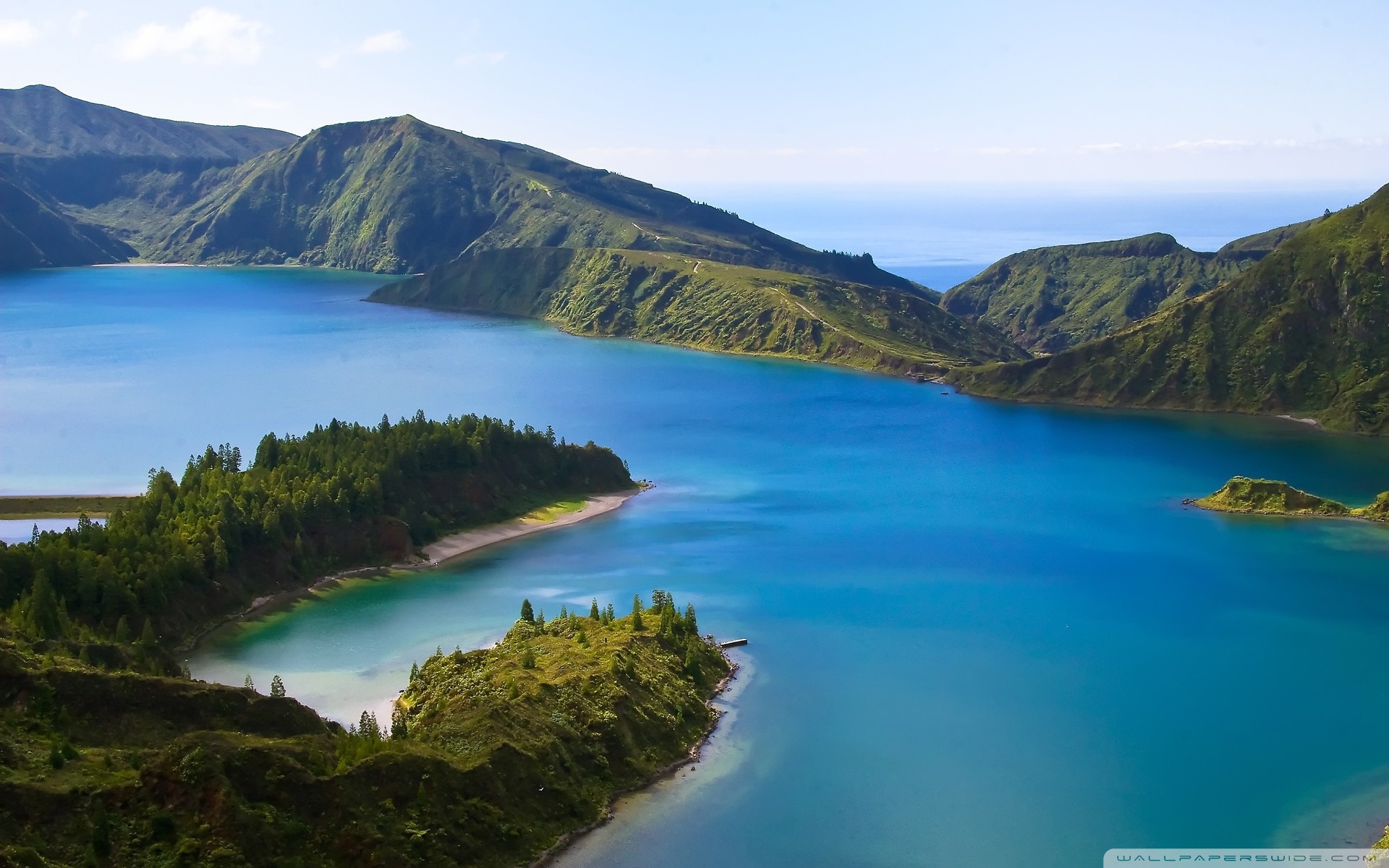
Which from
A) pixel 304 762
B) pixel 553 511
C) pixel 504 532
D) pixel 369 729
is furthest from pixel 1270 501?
pixel 304 762

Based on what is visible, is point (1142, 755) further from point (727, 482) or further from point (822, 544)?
point (727, 482)

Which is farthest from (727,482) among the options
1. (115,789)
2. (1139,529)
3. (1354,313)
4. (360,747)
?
(1354,313)

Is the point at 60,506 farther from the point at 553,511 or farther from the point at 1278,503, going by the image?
the point at 1278,503

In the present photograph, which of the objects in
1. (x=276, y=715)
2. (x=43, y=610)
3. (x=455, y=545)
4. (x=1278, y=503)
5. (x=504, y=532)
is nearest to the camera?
(x=276, y=715)

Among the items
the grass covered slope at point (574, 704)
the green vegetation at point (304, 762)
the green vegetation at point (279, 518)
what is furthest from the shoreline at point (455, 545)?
the green vegetation at point (304, 762)

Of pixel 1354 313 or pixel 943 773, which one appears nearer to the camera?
pixel 943 773

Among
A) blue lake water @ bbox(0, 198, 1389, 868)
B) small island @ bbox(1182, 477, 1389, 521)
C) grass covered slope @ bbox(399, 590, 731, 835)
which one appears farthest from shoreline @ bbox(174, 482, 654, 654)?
small island @ bbox(1182, 477, 1389, 521)
